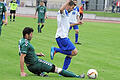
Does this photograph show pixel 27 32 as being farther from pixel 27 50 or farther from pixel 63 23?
pixel 63 23

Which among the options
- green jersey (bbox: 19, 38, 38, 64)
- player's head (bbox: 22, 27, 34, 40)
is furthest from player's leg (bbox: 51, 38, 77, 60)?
player's head (bbox: 22, 27, 34, 40)

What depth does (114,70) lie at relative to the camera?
9.88 meters

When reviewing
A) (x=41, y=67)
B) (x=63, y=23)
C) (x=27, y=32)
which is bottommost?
(x=41, y=67)

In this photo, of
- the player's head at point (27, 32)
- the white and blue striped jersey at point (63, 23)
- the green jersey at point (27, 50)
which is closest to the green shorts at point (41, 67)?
the green jersey at point (27, 50)

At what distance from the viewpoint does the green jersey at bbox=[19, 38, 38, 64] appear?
7992mm

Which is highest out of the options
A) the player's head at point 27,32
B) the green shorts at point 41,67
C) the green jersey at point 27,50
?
the player's head at point 27,32

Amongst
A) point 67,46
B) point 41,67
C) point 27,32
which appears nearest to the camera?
point 27,32

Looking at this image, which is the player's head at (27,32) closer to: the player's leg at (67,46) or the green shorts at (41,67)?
the green shorts at (41,67)

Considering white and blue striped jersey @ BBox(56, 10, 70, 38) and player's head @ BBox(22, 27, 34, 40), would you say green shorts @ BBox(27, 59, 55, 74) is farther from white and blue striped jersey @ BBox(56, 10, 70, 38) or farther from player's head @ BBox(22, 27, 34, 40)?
white and blue striped jersey @ BBox(56, 10, 70, 38)

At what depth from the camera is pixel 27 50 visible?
26.5 feet

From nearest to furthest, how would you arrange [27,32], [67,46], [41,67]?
[27,32] → [41,67] → [67,46]

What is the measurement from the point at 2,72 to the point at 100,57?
4616 millimetres

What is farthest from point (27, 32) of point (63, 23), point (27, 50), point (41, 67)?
point (63, 23)

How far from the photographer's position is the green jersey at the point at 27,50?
799 cm
